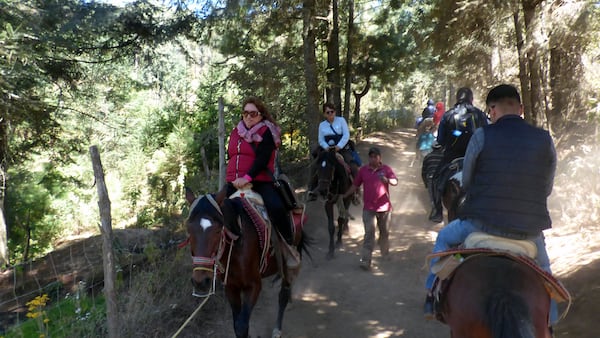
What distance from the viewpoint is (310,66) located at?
520 inches

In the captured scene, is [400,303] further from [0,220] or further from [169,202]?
[169,202]

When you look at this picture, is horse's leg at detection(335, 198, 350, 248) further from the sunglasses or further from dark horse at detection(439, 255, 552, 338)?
dark horse at detection(439, 255, 552, 338)

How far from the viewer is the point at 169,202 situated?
2177 centimetres

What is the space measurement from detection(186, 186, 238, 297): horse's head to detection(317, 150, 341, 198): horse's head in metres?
4.55

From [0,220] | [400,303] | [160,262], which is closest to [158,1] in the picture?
[160,262]

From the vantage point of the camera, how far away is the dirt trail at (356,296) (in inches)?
253

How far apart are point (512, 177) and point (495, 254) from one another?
0.56 metres

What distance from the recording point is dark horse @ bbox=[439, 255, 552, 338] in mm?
2754

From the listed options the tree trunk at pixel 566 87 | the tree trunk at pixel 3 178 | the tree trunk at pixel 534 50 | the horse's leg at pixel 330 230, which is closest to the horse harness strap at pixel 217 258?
the horse's leg at pixel 330 230

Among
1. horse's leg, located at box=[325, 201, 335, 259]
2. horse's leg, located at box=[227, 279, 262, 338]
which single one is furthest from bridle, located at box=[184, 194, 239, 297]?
horse's leg, located at box=[325, 201, 335, 259]

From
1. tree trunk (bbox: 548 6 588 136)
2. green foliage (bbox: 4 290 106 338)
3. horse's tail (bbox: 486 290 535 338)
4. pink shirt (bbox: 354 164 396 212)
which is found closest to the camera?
horse's tail (bbox: 486 290 535 338)

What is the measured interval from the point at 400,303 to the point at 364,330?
109cm

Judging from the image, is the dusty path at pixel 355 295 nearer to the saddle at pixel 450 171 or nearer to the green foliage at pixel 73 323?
the green foliage at pixel 73 323

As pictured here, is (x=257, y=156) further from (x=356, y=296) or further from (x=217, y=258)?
(x=356, y=296)
